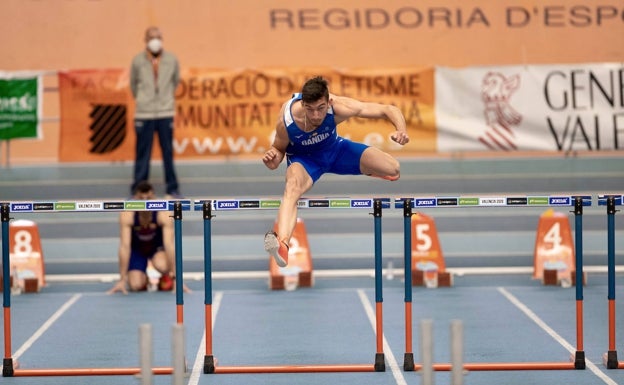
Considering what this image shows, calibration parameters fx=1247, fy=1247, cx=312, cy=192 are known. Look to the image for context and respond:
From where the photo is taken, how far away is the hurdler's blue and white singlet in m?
8.67

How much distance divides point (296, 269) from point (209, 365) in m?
4.34

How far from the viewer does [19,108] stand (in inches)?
603

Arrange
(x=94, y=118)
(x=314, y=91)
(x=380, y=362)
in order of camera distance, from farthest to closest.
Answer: (x=94, y=118), (x=380, y=362), (x=314, y=91)

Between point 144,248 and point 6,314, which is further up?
point 144,248

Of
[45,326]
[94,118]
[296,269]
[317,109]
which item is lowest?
[45,326]

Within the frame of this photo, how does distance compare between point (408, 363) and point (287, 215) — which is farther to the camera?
point (408, 363)

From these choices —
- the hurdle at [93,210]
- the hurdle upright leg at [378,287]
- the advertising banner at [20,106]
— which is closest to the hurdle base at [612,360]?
the hurdle upright leg at [378,287]

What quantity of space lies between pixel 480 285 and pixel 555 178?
2951mm

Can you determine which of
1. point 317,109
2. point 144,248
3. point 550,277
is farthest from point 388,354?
point 144,248

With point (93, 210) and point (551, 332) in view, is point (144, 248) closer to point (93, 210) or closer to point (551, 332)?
point (93, 210)

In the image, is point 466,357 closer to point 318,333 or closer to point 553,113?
point 318,333

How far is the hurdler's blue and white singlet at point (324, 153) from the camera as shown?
8672 mm

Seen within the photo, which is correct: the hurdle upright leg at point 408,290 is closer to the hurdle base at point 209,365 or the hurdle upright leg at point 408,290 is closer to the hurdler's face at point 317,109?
the hurdler's face at point 317,109

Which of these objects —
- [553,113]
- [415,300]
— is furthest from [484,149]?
[415,300]
